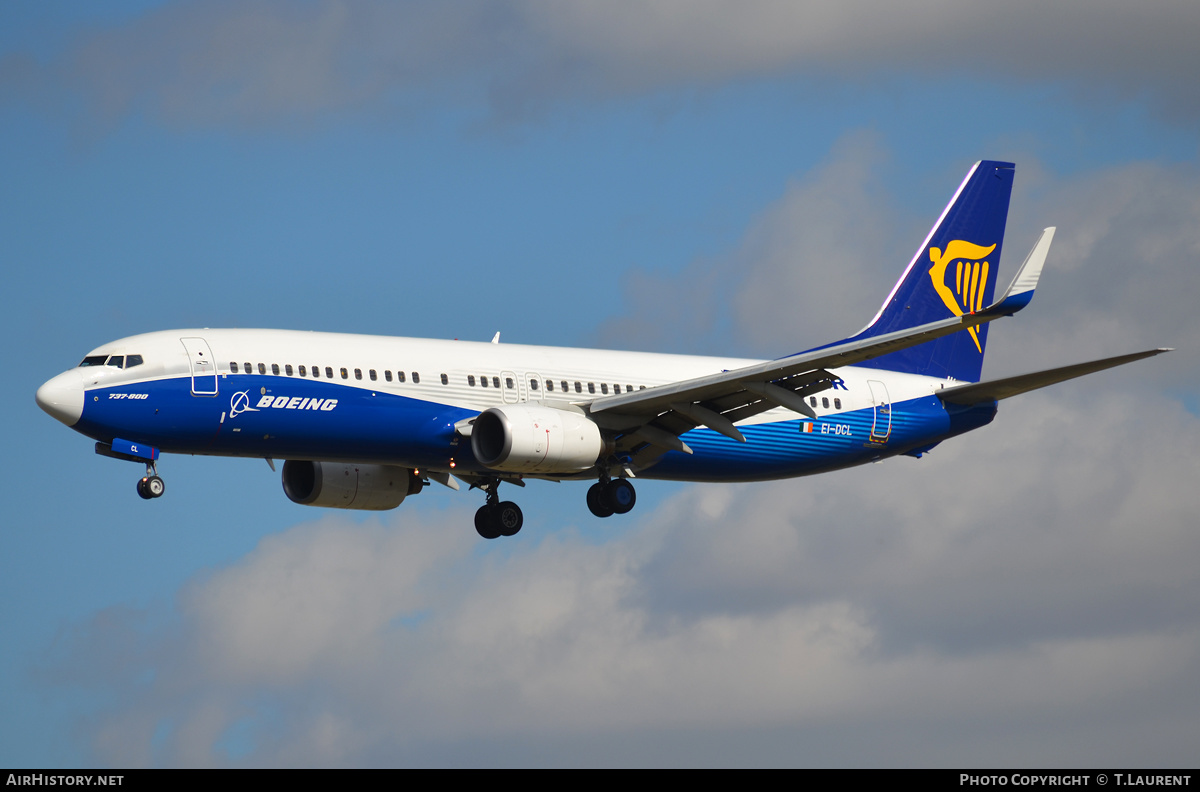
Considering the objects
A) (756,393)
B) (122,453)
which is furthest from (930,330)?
(122,453)

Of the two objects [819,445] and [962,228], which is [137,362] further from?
[962,228]

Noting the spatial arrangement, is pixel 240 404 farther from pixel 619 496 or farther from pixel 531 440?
pixel 619 496

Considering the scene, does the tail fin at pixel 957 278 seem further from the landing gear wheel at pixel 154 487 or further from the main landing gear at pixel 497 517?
the landing gear wheel at pixel 154 487

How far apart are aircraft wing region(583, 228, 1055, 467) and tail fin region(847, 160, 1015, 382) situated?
1051cm

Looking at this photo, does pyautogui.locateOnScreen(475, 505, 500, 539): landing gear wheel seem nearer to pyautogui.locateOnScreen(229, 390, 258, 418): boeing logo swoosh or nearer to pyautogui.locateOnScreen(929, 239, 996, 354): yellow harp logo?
pyautogui.locateOnScreen(229, 390, 258, 418): boeing logo swoosh

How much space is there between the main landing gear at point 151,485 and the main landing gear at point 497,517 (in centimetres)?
1252

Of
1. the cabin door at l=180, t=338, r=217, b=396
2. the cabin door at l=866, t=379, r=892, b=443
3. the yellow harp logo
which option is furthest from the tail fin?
the cabin door at l=180, t=338, r=217, b=396

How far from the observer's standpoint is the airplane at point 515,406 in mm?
45188

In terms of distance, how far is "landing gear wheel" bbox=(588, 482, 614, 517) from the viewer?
52500mm

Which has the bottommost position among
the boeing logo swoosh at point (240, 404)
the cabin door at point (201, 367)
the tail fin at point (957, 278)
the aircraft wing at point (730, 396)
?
the boeing logo swoosh at point (240, 404)

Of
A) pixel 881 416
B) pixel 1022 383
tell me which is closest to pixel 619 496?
pixel 881 416

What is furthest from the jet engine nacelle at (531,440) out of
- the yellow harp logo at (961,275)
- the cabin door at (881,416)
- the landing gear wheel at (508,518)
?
the yellow harp logo at (961,275)

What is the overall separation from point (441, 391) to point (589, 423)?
4.45 meters

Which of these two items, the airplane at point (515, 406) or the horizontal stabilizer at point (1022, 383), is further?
the horizontal stabilizer at point (1022, 383)
